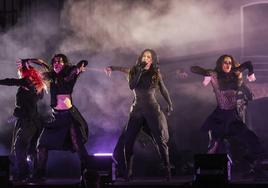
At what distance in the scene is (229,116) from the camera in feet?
34.3

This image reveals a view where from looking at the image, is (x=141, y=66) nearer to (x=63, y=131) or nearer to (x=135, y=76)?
(x=135, y=76)

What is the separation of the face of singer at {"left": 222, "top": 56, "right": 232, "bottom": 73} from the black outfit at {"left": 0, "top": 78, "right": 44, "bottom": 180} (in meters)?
3.35

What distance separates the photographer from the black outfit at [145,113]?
1046cm

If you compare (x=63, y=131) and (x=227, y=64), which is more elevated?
(x=227, y=64)

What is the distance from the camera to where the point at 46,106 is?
13.1 meters

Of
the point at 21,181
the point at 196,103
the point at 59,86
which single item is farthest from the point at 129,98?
the point at 21,181

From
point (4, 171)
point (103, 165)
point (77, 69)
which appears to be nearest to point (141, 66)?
point (77, 69)

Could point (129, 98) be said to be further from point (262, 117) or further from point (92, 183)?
point (92, 183)

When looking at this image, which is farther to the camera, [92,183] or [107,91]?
[107,91]

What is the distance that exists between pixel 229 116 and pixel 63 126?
279cm

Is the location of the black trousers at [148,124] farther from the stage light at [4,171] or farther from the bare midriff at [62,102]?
the stage light at [4,171]

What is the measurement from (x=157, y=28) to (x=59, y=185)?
168 inches

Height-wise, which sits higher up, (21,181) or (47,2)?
(47,2)

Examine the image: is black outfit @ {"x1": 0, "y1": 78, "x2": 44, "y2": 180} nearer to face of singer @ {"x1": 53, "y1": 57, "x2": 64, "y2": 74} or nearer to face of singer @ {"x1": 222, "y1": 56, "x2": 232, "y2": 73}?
face of singer @ {"x1": 53, "y1": 57, "x2": 64, "y2": 74}
